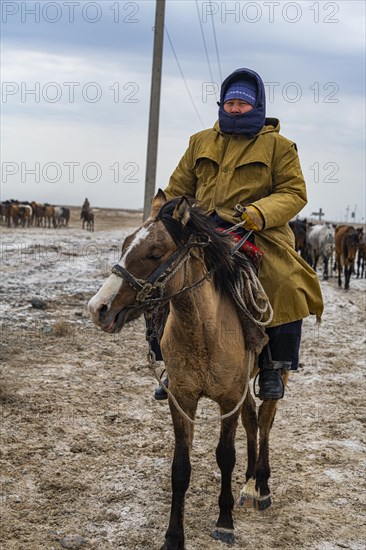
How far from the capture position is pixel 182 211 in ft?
11.1

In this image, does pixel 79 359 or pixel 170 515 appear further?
pixel 79 359

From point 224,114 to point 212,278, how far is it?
1.23 metres

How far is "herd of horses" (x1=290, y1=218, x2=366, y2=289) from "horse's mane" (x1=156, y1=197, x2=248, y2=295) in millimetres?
14695

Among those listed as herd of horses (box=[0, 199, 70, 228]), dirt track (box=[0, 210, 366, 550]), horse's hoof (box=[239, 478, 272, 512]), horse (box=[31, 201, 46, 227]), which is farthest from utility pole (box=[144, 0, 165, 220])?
horse (box=[31, 201, 46, 227])

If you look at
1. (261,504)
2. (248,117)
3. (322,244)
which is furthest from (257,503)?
(322,244)

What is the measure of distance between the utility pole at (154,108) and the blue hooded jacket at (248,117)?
25.1 feet

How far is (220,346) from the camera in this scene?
3787 mm

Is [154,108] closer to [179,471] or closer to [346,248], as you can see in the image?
[346,248]

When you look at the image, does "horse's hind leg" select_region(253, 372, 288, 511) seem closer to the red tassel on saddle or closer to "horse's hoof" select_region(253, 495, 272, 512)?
"horse's hoof" select_region(253, 495, 272, 512)

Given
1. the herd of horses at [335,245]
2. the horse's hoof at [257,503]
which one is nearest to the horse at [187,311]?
the horse's hoof at [257,503]

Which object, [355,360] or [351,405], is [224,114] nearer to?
[351,405]

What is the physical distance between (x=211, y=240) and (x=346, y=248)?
15868 mm

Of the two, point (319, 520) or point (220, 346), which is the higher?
point (220, 346)

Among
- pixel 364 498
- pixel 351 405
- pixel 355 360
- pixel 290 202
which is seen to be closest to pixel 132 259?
pixel 290 202
